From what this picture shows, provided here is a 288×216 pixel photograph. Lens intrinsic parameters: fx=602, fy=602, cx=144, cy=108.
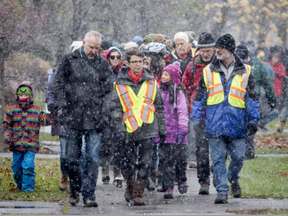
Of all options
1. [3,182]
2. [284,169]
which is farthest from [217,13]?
[3,182]

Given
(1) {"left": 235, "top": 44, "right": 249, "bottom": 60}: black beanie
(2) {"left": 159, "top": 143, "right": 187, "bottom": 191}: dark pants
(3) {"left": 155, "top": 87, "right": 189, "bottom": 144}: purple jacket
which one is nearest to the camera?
(2) {"left": 159, "top": 143, "right": 187, "bottom": 191}: dark pants

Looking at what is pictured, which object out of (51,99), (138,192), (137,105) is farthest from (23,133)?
(138,192)

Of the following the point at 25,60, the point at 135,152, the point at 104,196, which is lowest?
the point at 104,196

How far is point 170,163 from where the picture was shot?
8.70 m

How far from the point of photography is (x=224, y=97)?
7.87 metres

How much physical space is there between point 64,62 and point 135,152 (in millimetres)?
1532

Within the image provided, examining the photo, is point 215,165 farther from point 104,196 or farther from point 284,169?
point 284,169

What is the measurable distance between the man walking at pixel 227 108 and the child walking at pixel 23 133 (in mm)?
2444

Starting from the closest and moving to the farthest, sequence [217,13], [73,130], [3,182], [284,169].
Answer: [73,130], [3,182], [284,169], [217,13]

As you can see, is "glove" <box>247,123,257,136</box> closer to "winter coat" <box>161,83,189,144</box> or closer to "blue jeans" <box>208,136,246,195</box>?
"blue jeans" <box>208,136,246,195</box>

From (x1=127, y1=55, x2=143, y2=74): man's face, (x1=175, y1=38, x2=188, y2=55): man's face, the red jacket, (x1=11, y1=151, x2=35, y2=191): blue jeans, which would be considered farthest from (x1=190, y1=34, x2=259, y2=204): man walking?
the red jacket

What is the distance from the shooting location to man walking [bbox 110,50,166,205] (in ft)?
25.4

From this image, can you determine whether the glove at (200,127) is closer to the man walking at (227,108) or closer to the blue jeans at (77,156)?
the man walking at (227,108)

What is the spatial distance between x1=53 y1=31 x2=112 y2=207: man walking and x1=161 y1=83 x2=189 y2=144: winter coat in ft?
4.37
